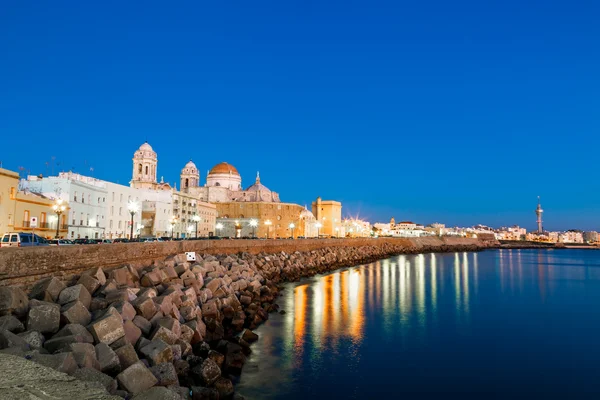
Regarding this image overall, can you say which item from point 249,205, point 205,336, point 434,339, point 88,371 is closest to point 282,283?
point 434,339

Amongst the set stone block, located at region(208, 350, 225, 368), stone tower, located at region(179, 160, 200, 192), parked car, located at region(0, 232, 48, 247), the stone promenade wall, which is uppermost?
stone tower, located at region(179, 160, 200, 192)

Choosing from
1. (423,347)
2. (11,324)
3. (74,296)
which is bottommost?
(423,347)

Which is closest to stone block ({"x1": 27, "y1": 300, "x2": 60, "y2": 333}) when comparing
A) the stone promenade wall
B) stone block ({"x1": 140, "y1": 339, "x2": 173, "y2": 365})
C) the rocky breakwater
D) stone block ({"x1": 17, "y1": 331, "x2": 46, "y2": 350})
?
the rocky breakwater

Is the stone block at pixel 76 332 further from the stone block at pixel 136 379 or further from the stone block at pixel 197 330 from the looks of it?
the stone block at pixel 197 330

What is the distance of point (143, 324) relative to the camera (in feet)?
36.0

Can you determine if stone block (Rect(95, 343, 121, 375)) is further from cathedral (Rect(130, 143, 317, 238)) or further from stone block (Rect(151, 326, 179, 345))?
cathedral (Rect(130, 143, 317, 238))

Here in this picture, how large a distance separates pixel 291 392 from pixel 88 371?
5.17 meters

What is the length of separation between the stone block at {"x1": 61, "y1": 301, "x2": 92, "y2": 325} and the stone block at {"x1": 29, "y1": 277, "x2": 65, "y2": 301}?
77 centimetres

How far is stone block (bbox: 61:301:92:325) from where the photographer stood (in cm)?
968

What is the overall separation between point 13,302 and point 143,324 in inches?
108

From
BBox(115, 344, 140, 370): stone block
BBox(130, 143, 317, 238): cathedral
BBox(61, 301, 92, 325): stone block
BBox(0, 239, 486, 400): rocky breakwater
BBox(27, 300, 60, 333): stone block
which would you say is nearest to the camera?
BBox(0, 239, 486, 400): rocky breakwater

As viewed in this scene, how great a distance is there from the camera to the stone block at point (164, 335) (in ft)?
34.6

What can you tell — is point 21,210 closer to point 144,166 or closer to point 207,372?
point 207,372

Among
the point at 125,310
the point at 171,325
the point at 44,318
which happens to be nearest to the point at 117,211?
the point at 125,310
